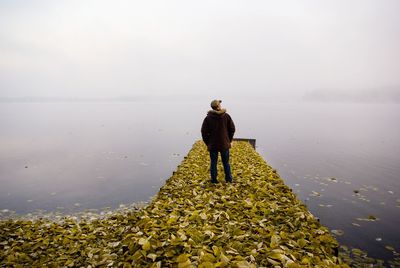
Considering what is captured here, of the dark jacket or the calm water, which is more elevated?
the dark jacket

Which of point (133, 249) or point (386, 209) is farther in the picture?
point (386, 209)

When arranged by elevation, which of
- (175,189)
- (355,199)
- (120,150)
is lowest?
(120,150)

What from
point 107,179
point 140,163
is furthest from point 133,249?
point 140,163

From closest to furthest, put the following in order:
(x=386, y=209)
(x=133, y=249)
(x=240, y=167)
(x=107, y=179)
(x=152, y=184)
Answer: (x=133, y=249), (x=240, y=167), (x=386, y=209), (x=152, y=184), (x=107, y=179)

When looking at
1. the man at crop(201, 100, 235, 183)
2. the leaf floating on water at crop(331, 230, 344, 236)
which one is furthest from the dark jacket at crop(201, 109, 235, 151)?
the leaf floating on water at crop(331, 230, 344, 236)

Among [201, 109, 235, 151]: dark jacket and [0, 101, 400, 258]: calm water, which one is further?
[0, 101, 400, 258]: calm water

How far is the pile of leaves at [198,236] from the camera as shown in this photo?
6301 mm

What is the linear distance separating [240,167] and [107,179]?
1536 cm

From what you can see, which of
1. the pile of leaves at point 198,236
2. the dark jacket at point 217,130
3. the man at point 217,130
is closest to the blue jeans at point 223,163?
the man at point 217,130

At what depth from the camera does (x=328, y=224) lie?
15523 mm

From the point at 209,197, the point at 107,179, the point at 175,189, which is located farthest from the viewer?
the point at 107,179

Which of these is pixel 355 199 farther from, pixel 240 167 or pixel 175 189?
pixel 175 189

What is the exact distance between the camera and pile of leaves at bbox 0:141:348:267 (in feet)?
20.7

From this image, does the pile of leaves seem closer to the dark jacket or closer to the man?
the man
